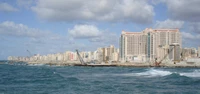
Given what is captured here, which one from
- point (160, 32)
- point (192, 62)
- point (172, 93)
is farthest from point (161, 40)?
point (172, 93)

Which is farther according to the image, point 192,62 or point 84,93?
point 192,62

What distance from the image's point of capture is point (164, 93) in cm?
2806

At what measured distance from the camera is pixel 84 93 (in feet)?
92.9

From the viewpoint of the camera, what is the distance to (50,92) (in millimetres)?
29219

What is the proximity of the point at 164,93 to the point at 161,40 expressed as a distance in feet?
573

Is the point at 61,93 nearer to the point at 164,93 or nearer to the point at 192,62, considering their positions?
the point at 164,93

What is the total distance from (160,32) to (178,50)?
1655cm

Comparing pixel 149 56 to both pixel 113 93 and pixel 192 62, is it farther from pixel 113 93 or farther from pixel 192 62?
pixel 113 93

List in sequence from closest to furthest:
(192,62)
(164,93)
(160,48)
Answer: (164,93)
(192,62)
(160,48)

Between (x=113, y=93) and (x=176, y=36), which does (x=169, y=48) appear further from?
(x=113, y=93)

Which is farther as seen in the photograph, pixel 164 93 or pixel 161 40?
pixel 161 40

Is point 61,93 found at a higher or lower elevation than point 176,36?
lower

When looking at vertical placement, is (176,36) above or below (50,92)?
above

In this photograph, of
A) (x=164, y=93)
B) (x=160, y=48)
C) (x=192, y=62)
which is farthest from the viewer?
(x=160, y=48)
